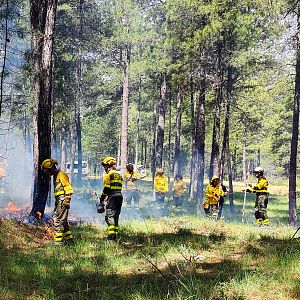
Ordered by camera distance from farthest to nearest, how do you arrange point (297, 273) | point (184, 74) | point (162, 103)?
point (162, 103)
point (184, 74)
point (297, 273)

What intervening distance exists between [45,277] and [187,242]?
3411mm

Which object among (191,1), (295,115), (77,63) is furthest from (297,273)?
(77,63)

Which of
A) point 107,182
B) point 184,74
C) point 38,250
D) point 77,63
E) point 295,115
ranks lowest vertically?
point 38,250

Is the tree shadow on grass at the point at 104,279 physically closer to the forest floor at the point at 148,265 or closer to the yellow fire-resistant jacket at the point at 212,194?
the forest floor at the point at 148,265

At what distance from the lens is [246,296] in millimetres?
5035

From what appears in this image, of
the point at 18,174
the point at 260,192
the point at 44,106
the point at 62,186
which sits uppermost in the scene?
the point at 44,106

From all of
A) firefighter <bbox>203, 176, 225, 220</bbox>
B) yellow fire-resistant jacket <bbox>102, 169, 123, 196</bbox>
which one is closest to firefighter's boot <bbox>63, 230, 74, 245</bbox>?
yellow fire-resistant jacket <bbox>102, 169, 123, 196</bbox>

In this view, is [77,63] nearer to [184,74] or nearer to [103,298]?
[184,74]

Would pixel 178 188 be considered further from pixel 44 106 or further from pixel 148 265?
pixel 148 265

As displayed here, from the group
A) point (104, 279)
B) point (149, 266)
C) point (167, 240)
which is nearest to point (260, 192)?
point (167, 240)

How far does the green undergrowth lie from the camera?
5223 mm

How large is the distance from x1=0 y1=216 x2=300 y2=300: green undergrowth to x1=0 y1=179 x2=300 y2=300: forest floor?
12 millimetres

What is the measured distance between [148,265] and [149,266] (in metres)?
0.10

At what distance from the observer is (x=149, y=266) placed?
22.6 ft
